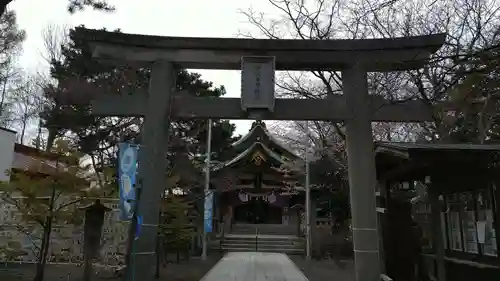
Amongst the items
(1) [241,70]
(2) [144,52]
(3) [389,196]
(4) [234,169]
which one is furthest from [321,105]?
(4) [234,169]

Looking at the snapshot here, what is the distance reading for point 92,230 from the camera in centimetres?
1092

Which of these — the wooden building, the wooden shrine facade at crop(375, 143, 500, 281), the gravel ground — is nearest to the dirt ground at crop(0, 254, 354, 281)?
the gravel ground

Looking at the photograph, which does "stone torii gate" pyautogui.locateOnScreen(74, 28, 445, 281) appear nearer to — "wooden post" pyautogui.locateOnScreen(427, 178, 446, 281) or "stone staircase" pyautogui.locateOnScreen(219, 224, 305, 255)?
"wooden post" pyautogui.locateOnScreen(427, 178, 446, 281)

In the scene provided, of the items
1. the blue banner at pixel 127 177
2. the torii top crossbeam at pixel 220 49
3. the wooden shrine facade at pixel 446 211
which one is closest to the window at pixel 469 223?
the wooden shrine facade at pixel 446 211

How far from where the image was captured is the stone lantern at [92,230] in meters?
10.7

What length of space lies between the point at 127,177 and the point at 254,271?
314 inches

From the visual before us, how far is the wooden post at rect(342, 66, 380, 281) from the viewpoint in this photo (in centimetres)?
891

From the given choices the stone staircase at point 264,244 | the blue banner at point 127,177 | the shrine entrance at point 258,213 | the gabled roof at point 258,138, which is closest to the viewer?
the blue banner at point 127,177

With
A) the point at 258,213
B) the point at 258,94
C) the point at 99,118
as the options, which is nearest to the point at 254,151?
the point at 258,213

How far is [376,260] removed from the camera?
8898mm

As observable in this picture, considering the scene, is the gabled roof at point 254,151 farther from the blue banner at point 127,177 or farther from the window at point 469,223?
the blue banner at point 127,177

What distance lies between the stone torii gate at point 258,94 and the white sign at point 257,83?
0.08ft

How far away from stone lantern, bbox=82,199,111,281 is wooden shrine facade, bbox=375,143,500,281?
289 inches

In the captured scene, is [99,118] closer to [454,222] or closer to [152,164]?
[152,164]
